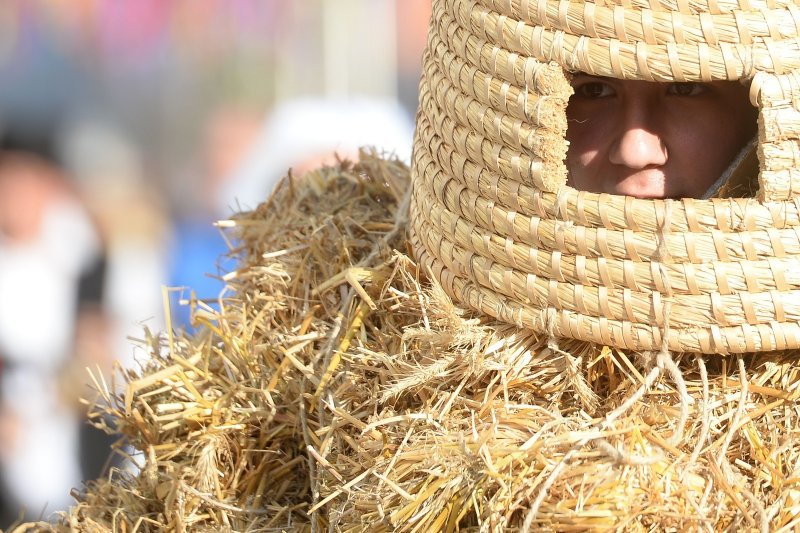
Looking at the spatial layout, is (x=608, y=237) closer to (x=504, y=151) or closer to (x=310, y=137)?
(x=504, y=151)

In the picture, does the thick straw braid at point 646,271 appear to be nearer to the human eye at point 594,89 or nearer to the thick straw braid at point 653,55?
the thick straw braid at point 653,55

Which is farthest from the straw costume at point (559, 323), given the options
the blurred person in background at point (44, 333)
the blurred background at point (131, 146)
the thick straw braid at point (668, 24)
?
the blurred person in background at point (44, 333)

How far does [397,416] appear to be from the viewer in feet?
4.89

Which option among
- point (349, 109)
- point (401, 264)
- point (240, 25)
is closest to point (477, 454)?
point (401, 264)

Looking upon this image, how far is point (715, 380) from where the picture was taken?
1401 millimetres

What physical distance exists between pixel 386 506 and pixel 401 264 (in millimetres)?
442

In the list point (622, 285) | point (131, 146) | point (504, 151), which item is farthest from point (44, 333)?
point (622, 285)

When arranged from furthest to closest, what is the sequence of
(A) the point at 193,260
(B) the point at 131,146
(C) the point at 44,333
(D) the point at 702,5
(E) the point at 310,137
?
(B) the point at 131,146 → (E) the point at 310,137 → (A) the point at 193,260 → (C) the point at 44,333 → (D) the point at 702,5

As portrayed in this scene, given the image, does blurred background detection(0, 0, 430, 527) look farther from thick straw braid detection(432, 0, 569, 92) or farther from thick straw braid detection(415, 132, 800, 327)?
thick straw braid detection(415, 132, 800, 327)

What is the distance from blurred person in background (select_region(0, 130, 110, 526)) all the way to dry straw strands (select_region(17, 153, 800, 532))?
2.18 meters

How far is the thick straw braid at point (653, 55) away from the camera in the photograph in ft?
4.18

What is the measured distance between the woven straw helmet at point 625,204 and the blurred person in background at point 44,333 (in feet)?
9.86

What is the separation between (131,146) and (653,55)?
4255 mm

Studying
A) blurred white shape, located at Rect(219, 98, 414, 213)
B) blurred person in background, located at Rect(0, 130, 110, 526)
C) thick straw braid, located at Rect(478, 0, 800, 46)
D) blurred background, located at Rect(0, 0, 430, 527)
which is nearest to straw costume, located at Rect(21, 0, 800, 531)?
thick straw braid, located at Rect(478, 0, 800, 46)
